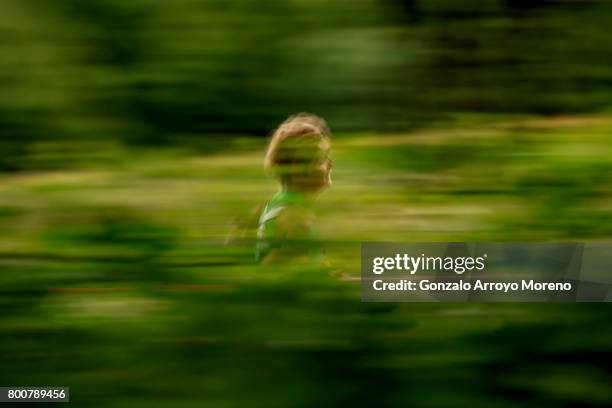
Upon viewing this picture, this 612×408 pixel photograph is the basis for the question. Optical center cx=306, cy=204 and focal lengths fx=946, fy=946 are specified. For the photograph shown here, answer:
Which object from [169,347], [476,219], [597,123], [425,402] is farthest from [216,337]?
[597,123]

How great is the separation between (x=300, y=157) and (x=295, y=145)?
0.04 meters

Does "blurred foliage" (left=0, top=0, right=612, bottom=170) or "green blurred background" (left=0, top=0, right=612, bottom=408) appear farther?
"blurred foliage" (left=0, top=0, right=612, bottom=170)

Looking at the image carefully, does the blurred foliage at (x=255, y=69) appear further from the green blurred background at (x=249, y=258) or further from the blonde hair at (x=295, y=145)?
the blonde hair at (x=295, y=145)

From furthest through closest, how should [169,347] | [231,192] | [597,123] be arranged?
[597,123]
[231,192]
[169,347]

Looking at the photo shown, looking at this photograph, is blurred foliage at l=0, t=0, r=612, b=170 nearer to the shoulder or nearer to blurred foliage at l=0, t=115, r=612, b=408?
blurred foliage at l=0, t=115, r=612, b=408

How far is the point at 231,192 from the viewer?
262 centimetres

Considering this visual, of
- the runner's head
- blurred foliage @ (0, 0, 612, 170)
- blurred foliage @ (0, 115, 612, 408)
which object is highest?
blurred foliage @ (0, 0, 612, 170)

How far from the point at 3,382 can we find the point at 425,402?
1.14 m

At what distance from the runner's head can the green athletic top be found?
0.05 metres

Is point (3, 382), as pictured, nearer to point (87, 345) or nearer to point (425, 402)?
point (87, 345)

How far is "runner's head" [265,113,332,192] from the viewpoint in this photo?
2.55m

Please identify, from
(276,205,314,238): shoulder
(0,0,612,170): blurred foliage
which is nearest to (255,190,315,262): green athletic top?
(276,205,314,238): shoulder

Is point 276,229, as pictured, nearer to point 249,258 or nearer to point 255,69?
point 249,258

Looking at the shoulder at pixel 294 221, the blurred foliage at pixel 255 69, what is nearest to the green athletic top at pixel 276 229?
the shoulder at pixel 294 221
